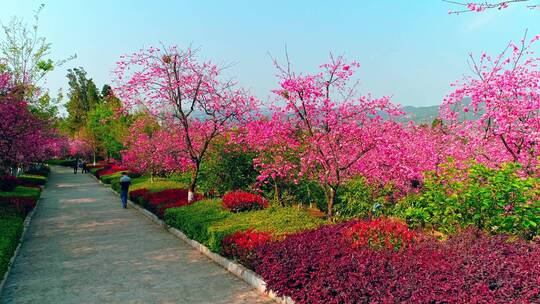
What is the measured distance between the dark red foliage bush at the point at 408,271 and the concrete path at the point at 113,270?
3.01 feet

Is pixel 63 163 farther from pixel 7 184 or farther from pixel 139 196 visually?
pixel 139 196

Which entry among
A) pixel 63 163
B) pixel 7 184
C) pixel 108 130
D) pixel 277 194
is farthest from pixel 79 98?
pixel 277 194

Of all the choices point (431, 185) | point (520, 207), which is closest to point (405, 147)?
point (431, 185)

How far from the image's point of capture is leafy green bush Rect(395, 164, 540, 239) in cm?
736

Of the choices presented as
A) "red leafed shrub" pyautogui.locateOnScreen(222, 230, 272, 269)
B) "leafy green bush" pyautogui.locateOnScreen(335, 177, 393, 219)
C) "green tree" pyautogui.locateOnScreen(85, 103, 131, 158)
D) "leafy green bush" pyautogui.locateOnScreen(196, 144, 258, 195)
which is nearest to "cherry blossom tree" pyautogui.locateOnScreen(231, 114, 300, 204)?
"leafy green bush" pyautogui.locateOnScreen(196, 144, 258, 195)

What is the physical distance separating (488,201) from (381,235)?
188cm

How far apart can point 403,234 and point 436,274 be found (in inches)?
83.8

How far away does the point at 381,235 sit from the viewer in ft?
25.2

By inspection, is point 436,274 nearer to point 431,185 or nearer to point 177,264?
point 431,185

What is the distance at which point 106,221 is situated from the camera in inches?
626

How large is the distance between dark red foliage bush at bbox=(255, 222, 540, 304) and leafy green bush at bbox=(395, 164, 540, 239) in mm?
857

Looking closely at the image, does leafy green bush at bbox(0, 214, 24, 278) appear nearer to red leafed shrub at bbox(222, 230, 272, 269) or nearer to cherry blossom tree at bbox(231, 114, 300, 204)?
red leafed shrub at bbox(222, 230, 272, 269)

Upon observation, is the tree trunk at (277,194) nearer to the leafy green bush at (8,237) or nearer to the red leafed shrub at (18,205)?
the leafy green bush at (8,237)

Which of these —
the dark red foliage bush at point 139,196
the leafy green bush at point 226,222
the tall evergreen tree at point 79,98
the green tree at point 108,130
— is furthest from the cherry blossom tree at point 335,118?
the tall evergreen tree at point 79,98
